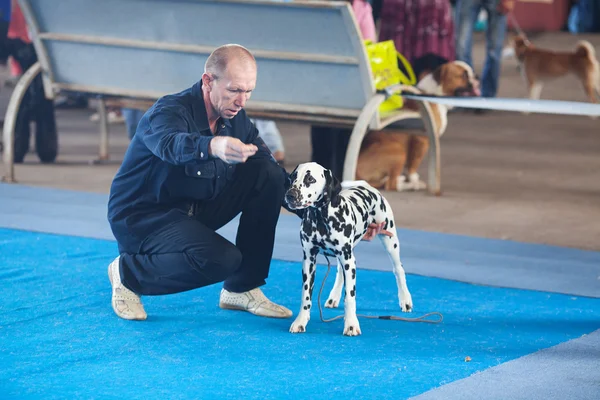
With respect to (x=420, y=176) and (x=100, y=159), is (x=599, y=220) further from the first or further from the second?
(x=100, y=159)

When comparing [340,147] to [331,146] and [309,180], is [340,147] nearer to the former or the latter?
[331,146]

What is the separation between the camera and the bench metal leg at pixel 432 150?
6.48 meters

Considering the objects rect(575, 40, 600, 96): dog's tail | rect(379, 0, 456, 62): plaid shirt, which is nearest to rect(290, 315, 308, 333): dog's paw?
rect(379, 0, 456, 62): plaid shirt

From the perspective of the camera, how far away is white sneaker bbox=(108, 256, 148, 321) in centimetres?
370

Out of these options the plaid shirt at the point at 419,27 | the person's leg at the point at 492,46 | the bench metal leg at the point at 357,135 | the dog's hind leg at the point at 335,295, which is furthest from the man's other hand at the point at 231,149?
the person's leg at the point at 492,46

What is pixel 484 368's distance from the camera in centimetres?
319

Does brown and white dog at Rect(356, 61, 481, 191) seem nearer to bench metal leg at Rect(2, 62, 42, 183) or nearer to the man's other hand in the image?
bench metal leg at Rect(2, 62, 42, 183)

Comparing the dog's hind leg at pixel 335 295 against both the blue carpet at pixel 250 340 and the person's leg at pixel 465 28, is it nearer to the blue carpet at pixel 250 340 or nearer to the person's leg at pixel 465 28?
the blue carpet at pixel 250 340

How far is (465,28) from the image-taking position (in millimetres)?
10969

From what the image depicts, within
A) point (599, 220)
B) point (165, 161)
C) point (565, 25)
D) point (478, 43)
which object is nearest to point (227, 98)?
point (165, 161)

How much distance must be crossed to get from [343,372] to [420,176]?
4560 mm

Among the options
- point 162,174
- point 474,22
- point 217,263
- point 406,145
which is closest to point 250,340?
point 217,263

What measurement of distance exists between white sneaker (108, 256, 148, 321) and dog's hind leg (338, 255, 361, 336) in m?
0.77

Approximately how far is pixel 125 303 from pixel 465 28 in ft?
26.2
